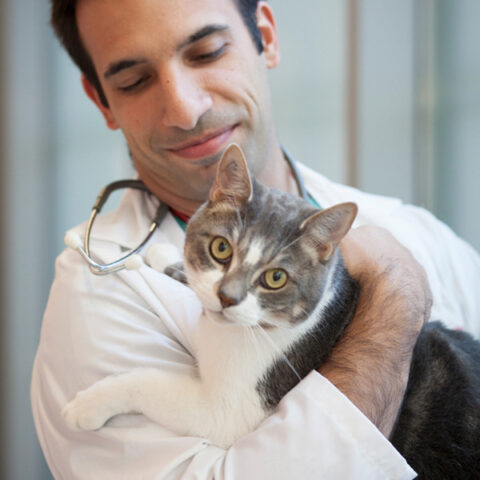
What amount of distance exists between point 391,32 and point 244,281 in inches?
83.4

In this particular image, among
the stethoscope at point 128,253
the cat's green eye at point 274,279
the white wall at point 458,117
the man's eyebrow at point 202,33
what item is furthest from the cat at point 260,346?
the white wall at point 458,117

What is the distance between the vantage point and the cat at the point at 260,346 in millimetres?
1033

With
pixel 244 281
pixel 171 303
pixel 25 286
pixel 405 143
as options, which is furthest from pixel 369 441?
pixel 25 286

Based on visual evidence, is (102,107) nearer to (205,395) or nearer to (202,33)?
(202,33)

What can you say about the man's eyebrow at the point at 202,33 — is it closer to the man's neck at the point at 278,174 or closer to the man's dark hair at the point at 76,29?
the man's dark hair at the point at 76,29

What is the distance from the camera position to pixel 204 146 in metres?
1.36

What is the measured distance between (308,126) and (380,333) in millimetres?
1860

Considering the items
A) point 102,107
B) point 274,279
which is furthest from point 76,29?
point 274,279

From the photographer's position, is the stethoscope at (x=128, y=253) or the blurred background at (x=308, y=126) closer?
the stethoscope at (x=128, y=253)

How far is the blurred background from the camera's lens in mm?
2523

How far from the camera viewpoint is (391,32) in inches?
103

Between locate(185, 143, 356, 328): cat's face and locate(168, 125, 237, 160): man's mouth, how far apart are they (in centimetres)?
27

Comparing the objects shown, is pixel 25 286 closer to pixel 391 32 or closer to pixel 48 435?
pixel 48 435

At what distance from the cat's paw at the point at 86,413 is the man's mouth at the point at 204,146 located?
0.65 metres
